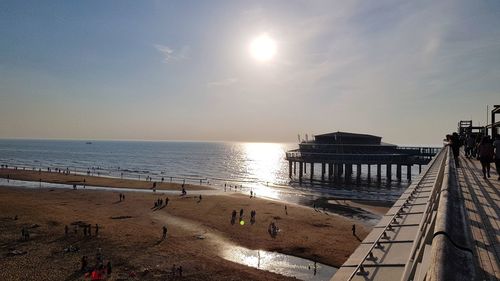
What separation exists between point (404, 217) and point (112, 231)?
27496mm

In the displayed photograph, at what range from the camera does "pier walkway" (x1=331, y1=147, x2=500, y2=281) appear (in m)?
2.28

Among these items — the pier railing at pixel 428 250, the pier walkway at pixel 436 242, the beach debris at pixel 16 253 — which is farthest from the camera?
the beach debris at pixel 16 253

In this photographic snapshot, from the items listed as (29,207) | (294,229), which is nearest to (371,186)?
(294,229)

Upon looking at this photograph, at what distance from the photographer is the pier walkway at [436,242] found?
2.28 m

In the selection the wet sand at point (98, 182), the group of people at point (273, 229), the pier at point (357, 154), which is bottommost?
the wet sand at point (98, 182)

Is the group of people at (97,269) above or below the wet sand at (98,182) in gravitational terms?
above

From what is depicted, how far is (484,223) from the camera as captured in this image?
19.8 feet

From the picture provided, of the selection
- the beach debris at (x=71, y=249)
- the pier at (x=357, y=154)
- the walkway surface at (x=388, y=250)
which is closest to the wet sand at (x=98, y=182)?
the pier at (x=357, y=154)

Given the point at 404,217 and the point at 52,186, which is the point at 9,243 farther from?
the point at 52,186

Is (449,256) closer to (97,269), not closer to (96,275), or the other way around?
(96,275)

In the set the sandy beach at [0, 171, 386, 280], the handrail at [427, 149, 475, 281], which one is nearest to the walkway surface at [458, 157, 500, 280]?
the handrail at [427, 149, 475, 281]

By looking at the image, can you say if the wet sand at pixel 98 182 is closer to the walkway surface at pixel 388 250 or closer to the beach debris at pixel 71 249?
the beach debris at pixel 71 249

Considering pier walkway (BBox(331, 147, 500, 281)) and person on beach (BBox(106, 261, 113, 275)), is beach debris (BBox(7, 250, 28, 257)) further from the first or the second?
pier walkway (BBox(331, 147, 500, 281))

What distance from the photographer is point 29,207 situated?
127 feet
